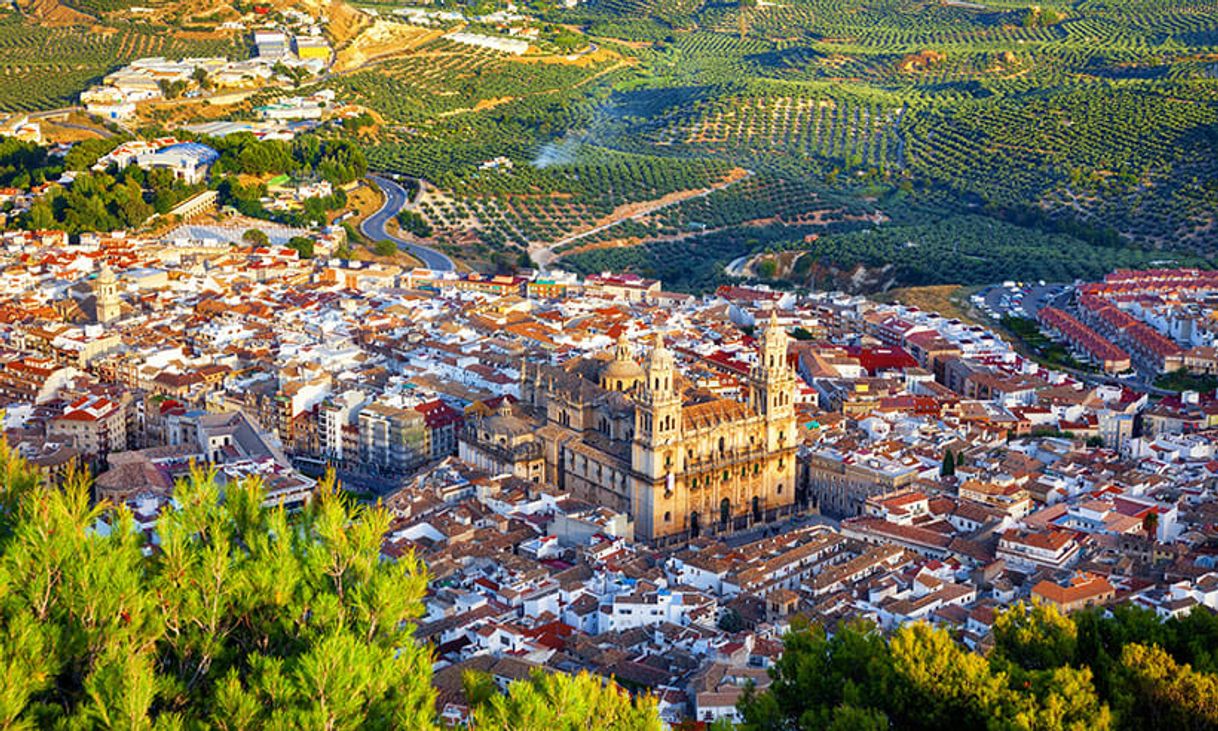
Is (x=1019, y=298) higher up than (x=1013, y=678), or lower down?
lower down

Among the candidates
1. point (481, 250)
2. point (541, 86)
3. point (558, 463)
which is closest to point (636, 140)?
point (541, 86)

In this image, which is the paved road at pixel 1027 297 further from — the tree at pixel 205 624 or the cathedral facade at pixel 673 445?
the tree at pixel 205 624

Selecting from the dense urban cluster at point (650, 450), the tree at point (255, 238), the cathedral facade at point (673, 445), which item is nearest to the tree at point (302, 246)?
the tree at point (255, 238)

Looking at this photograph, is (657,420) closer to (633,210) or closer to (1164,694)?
(1164,694)

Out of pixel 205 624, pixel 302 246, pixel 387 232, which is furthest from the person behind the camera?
pixel 387 232

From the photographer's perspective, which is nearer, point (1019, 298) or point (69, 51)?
point (1019, 298)

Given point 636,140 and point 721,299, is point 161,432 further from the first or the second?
point 636,140

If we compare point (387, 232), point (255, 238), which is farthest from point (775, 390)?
point (387, 232)

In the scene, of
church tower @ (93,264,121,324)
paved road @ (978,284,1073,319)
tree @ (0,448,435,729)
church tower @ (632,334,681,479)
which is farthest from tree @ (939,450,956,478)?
church tower @ (93,264,121,324)
